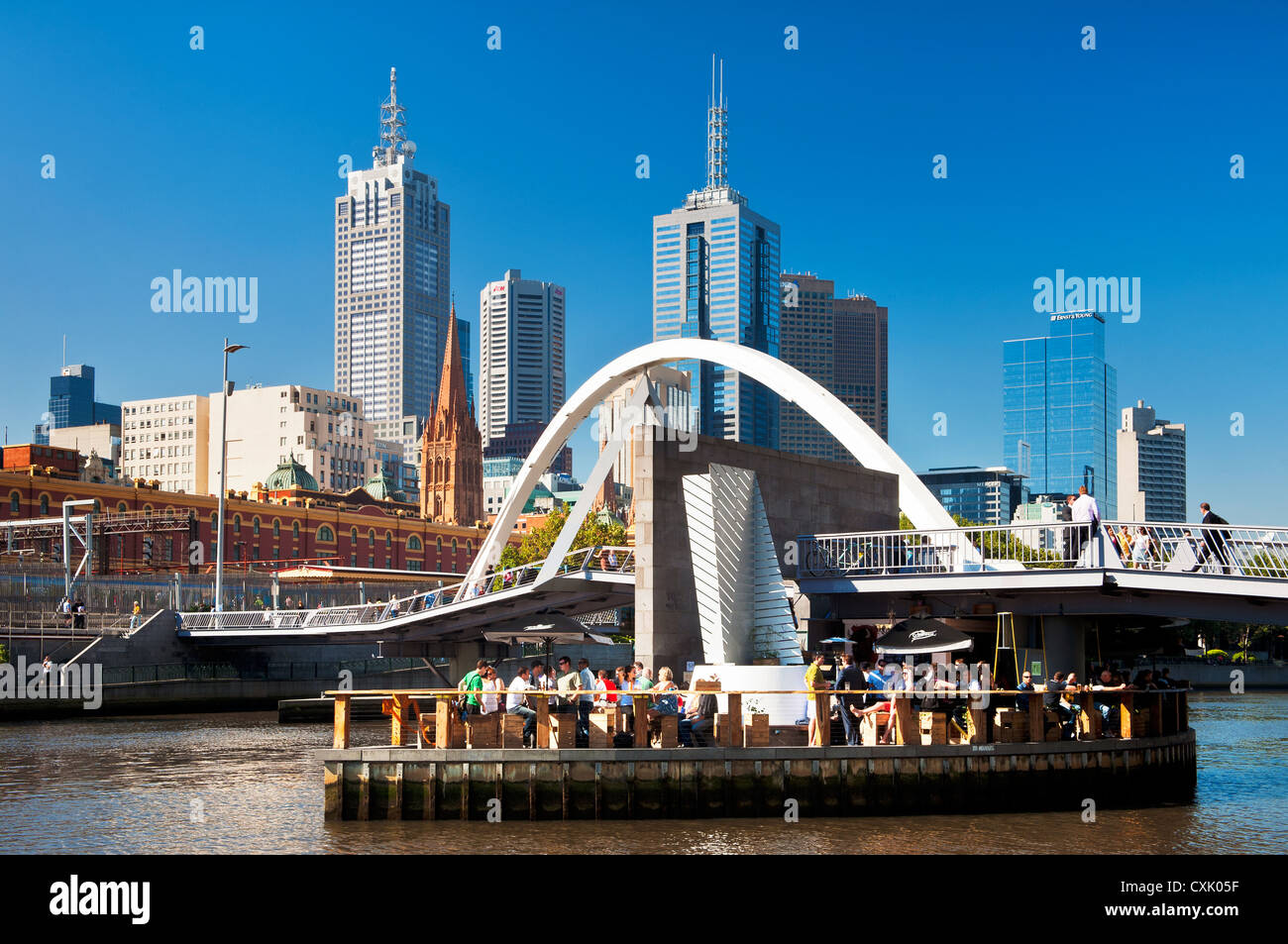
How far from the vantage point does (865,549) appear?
38844 millimetres

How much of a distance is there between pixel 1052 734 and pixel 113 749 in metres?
26.7

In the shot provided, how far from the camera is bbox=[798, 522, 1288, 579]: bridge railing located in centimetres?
3047

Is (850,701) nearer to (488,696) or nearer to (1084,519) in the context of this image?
(488,696)

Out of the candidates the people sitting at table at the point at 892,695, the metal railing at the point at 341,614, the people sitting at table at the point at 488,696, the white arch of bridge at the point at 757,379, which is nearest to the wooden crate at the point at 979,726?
the people sitting at table at the point at 892,695

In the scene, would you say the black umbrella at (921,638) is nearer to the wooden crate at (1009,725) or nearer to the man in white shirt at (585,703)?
the wooden crate at (1009,725)

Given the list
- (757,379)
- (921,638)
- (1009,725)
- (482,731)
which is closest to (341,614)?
(757,379)

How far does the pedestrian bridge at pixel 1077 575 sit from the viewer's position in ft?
100

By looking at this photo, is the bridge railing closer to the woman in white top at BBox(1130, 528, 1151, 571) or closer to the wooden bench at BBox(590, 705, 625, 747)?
the woman in white top at BBox(1130, 528, 1151, 571)

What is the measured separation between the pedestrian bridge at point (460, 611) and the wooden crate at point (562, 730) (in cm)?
1981

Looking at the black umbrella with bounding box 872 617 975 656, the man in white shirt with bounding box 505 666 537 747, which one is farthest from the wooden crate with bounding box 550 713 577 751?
the black umbrella with bounding box 872 617 975 656

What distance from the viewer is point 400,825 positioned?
24.1 meters
